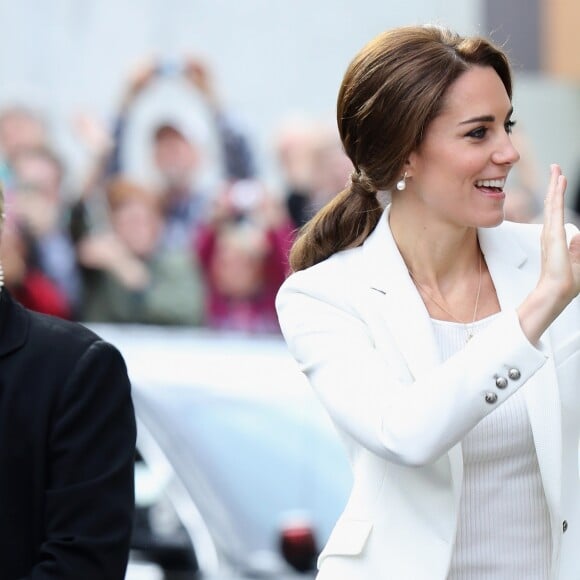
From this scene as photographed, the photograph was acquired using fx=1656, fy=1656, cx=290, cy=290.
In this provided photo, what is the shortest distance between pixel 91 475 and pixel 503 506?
70cm

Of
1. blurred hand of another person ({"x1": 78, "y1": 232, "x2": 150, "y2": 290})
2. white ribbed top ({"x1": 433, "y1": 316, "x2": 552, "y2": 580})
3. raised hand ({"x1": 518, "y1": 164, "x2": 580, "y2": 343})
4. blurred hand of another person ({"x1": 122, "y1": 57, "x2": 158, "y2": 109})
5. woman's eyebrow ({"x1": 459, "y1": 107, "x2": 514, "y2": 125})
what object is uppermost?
woman's eyebrow ({"x1": 459, "y1": 107, "x2": 514, "y2": 125})

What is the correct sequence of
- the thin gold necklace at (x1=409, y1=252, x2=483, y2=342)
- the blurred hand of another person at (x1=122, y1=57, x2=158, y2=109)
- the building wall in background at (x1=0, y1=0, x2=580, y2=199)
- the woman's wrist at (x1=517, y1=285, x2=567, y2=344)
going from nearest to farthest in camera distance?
the woman's wrist at (x1=517, y1=285, x2=567, y2=344) < the thin gold necklace at (x1=409, y1=252, x2=483, y2=342) < the building wall in background at (x1=0, y1=0, x2=580, y2=199) < the blurred hand of another person at (x1=122, y1=57, x2=158, y2=109)

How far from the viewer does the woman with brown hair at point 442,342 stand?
2.66m

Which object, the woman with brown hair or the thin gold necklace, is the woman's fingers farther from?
the thin gold necklace

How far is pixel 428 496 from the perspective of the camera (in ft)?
9.19

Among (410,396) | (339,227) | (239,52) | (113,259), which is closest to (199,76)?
(239,52)

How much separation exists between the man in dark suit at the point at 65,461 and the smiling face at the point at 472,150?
64 centimetres

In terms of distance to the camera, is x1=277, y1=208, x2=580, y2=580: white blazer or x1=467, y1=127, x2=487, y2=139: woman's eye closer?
x1=277, y1=208, x2=580, y2=580: white blazer

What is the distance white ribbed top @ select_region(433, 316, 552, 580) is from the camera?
2.80 m

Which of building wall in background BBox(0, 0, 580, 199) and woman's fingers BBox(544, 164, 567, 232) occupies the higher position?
woman's fingers BBox(544, 164, 567, 232)

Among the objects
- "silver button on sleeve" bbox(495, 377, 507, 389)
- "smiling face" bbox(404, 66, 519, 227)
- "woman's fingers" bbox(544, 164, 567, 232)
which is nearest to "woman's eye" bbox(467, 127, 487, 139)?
"smiling face" bbox(404, 66, 519, 227)

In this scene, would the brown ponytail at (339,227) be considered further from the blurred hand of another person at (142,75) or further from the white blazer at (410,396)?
the blurred hand of another person at (142,75)

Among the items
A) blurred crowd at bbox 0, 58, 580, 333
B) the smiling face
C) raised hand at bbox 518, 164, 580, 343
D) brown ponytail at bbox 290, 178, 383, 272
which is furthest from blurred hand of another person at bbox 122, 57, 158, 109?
raised hand at bbox 518, 164, 580, 343

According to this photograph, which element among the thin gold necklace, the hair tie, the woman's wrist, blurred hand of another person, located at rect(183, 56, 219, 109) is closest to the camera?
the woman's wrist
